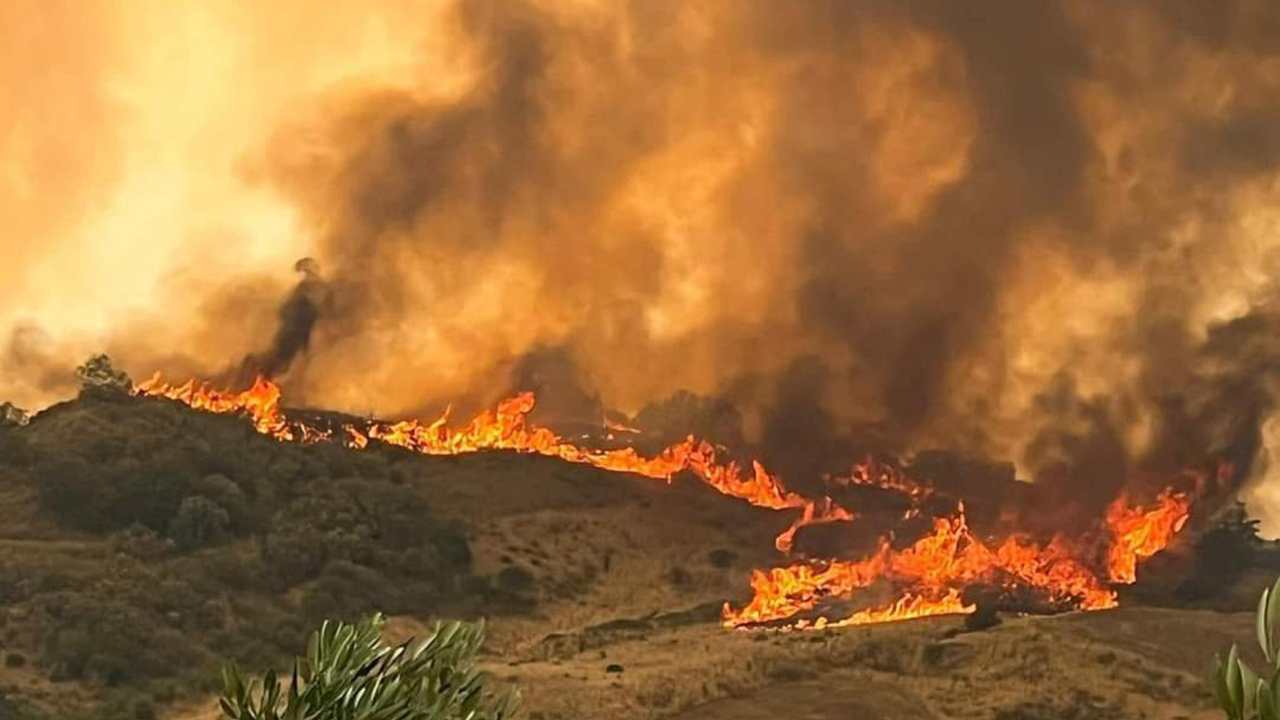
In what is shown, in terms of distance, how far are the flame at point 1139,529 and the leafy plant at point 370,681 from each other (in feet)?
235

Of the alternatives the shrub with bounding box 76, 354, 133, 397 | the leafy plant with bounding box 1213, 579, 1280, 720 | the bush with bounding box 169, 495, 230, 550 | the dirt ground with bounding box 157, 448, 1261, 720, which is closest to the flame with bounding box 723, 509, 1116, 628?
the dirt ground with bounding box 157, 448, 1261, 720

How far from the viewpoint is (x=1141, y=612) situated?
235 feet

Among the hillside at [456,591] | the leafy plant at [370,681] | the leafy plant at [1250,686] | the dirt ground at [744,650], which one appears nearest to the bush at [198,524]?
→ the hillside at [456,591]

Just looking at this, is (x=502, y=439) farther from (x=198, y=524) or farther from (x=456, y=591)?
(x=198, y=524)

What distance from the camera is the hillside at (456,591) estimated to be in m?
59.9

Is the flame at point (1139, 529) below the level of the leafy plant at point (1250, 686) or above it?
above

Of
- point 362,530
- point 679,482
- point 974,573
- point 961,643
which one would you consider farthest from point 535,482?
point 961,643

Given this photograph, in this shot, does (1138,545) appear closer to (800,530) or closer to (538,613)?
(800,530)

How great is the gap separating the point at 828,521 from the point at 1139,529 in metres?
18.5

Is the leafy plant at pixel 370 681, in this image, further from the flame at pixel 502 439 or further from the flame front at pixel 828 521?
the flame at pixel 502 439

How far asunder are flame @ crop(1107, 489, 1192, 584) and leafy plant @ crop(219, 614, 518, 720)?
7155 cm

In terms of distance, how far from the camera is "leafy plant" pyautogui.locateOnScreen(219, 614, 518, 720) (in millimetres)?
13875

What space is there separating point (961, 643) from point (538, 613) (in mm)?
24977

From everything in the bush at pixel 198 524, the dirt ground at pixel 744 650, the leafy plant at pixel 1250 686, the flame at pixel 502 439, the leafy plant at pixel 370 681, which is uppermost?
the flame at pixel 502 439
